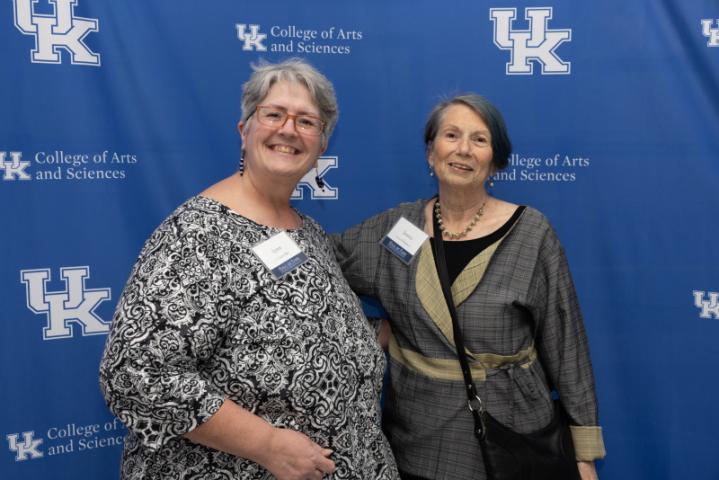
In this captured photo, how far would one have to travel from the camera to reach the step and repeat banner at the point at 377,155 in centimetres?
186

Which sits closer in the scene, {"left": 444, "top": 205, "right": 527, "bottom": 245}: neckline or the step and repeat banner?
{"left": 444, "top": 205, "right": 527, "bottom": 245}: neckline

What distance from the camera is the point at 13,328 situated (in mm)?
1852

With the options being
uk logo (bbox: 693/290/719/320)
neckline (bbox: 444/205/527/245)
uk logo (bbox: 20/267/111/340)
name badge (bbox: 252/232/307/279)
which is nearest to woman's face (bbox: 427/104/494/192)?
neckline (bbox: 444/205/527/245)

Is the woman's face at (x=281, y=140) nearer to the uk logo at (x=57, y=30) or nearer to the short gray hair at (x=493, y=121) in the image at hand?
the short gray hair at (x=493, y=121)

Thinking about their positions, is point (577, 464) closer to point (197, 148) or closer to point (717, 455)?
point (717, 455)

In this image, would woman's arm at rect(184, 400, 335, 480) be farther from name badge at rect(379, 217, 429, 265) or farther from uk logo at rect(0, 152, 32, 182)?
uk logo at rect(0, 152, 32, 182)

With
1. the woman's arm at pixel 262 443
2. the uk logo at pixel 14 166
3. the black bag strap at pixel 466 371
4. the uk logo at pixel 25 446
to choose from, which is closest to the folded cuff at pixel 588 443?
the black bag strap at pixel 466 371

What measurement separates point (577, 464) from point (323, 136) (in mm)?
1128

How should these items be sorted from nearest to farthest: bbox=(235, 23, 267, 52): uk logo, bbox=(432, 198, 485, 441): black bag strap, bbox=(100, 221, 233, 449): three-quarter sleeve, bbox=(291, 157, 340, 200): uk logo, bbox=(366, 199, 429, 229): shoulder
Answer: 1. bbox=(100, 221, 233, 449): three-quarter sleeve
2. bbox=(432, 198, 485, 441): black bag strap
3. bbox=(366, 199, 429, 229): shoulder
4. bbox=(235, 23, 267, 52): uk logo
5. bbox=(291, 157, 340, 200): uk logo

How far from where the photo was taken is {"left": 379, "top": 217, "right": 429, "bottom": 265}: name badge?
1.72 meters

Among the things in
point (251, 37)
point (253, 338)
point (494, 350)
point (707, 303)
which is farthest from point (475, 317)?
point (251, 37)

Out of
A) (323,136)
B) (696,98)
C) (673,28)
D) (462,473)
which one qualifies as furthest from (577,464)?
(673,28)

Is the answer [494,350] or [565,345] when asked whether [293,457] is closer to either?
[494,350]

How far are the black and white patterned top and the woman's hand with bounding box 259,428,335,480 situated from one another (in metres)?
0.03
